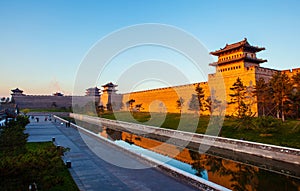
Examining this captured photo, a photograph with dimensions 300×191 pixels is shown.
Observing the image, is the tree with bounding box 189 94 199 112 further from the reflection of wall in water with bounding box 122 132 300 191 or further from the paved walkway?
the paved walkway

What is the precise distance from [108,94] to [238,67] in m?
31.2

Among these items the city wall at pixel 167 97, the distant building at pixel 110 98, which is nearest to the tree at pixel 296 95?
the city wall at pixel 167 97

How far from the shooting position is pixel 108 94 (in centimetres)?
4925

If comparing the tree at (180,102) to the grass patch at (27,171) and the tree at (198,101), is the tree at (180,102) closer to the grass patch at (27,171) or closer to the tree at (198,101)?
the tree at (198,101)

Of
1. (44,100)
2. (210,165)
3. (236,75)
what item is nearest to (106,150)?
(210,165)

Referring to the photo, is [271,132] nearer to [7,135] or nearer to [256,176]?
[256,176]

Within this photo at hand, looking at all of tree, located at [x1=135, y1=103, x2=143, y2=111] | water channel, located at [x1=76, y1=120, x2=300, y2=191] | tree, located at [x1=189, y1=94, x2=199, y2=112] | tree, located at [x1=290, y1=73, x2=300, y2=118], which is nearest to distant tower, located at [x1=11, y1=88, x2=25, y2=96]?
tree, located at [x1=135, y1=103, x2=143, y2=111]

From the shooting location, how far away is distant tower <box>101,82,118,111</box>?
4739cm

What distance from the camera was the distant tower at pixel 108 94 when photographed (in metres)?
47.4

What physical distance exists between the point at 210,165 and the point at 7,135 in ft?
24.5

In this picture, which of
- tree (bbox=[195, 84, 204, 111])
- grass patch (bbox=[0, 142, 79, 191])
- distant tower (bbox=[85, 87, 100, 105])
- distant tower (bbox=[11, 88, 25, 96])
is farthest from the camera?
distant tower (bbox=[85, 87, 100, 105])

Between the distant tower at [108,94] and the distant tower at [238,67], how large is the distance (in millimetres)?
26285

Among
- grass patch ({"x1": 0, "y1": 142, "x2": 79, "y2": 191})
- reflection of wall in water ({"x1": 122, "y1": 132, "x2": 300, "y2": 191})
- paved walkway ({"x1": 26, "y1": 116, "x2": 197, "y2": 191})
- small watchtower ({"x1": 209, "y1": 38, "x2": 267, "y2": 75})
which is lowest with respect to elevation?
reflection of wall in water ({"x1": 122, "y1": 132, "x2": 300, "y2": 191})

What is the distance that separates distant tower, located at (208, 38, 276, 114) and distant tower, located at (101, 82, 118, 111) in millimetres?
26285
